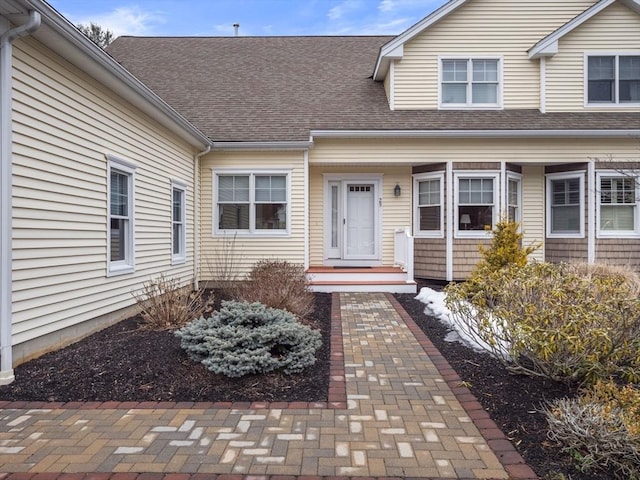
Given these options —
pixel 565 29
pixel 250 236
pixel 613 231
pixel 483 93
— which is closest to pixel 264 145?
pixel 250 236

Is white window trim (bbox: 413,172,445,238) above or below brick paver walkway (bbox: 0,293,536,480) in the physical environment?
above

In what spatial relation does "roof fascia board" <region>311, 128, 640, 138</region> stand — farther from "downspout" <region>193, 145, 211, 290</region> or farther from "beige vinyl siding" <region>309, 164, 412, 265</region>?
"downspout" <region>193, 145, 211, 290</region>

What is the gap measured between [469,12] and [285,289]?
922 cm

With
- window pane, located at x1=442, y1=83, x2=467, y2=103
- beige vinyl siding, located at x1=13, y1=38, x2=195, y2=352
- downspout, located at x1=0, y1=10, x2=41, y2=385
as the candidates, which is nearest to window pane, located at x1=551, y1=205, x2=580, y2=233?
window pane, located at x1=442, y1=83, x2=467, y2=103

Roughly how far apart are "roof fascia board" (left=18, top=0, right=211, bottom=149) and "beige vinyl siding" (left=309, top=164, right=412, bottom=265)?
13.4ft

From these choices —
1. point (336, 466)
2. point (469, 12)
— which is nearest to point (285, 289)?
point (336, 466)

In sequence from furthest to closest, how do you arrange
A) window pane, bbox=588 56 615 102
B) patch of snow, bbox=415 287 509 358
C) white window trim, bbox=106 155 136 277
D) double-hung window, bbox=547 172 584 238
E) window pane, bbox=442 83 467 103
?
1. window pane, bbox=442 83 467 103
2. window pane, bbox=588 56 615 102
3. double-hung window, bbox=547 172 584 238
4. white window trim, bbox=106 155 136 277
5. patch of snow, bbox=415 287 509 358

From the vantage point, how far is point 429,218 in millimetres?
11586

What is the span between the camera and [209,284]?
11.2 m

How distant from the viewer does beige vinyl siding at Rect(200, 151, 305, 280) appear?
10.9 meters

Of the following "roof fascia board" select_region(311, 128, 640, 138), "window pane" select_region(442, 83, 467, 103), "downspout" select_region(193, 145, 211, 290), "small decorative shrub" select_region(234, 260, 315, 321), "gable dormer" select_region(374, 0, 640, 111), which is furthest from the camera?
"window pane" select_region(442, 83, 467, 103)

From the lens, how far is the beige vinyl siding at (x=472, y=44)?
38.3ft

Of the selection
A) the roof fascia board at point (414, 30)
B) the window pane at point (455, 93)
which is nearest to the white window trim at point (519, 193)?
the window pane at point (455, 93)

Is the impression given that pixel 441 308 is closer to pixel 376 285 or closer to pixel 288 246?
pixel 376 285
